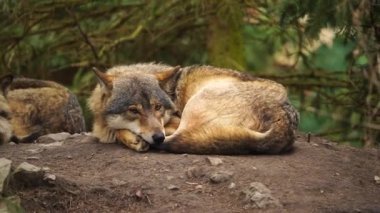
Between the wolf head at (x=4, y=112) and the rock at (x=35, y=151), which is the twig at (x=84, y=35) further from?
the rock at (x=35, y=151)

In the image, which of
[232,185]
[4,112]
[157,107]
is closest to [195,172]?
[232,185]

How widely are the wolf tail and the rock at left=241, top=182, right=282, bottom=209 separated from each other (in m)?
0.87

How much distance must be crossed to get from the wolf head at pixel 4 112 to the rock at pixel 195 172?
8.36ft

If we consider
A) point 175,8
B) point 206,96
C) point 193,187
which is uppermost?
point 175,8

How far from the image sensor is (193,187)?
7.14 m

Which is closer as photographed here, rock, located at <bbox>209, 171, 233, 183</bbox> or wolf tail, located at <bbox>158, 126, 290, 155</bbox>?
rock, located at <bbox>209, 171, 233, 183</bbox>

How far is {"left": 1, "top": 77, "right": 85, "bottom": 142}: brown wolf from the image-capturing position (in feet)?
31.0

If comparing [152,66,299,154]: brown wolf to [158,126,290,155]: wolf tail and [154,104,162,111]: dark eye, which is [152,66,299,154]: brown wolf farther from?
[154,104,162,111]: dark eye

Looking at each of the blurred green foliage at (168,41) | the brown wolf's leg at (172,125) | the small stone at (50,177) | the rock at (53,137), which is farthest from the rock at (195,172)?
the blurred green foliage at (168,41)

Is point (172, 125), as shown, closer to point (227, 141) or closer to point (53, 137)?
point (227, 141)

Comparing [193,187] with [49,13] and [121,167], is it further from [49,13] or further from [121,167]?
[49,13]

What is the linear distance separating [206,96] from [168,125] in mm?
534

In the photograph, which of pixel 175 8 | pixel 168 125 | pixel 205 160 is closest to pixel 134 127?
pixel 168 125

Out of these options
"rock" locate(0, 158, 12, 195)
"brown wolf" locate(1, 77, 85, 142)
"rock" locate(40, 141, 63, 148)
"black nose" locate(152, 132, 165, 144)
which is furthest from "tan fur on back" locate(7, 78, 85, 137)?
"rock" locate(0, 158, 12, 195)
